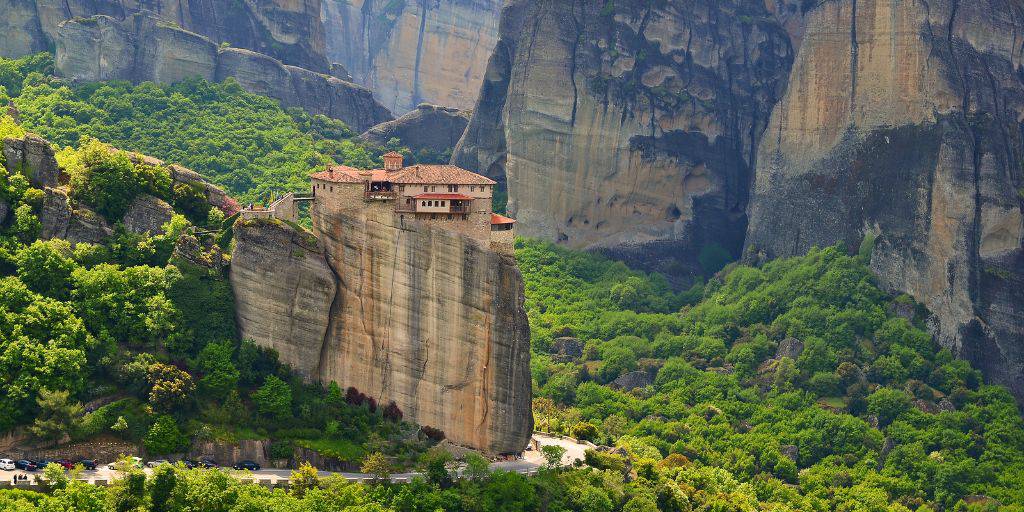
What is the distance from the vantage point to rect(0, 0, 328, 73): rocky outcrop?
153 m

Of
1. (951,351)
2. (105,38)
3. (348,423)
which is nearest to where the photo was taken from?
(348,423)

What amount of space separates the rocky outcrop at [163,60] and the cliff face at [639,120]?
20216 mm

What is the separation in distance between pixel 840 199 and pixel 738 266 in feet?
37.3

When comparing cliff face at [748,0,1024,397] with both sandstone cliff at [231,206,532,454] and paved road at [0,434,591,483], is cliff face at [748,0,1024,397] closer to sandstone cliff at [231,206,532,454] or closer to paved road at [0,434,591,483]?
paved road at [0,434,591,483]

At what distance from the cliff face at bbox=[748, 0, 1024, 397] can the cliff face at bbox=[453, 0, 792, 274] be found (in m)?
11.4

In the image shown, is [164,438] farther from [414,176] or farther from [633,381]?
[633,381]

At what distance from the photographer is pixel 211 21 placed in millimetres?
→ 166250

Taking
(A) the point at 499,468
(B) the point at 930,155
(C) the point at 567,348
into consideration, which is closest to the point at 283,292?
(A) the point at 499,468

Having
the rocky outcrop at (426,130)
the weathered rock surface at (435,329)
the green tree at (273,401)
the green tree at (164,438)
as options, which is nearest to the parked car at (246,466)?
the green tree at (164,438)

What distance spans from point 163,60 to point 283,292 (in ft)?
194

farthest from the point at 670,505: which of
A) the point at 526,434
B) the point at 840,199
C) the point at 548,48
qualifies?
the point at 548,48

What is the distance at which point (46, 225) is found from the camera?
99.4 m

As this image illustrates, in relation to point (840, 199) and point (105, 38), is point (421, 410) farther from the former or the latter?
point (105, 38)

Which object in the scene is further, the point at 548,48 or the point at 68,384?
the point at 548,48
